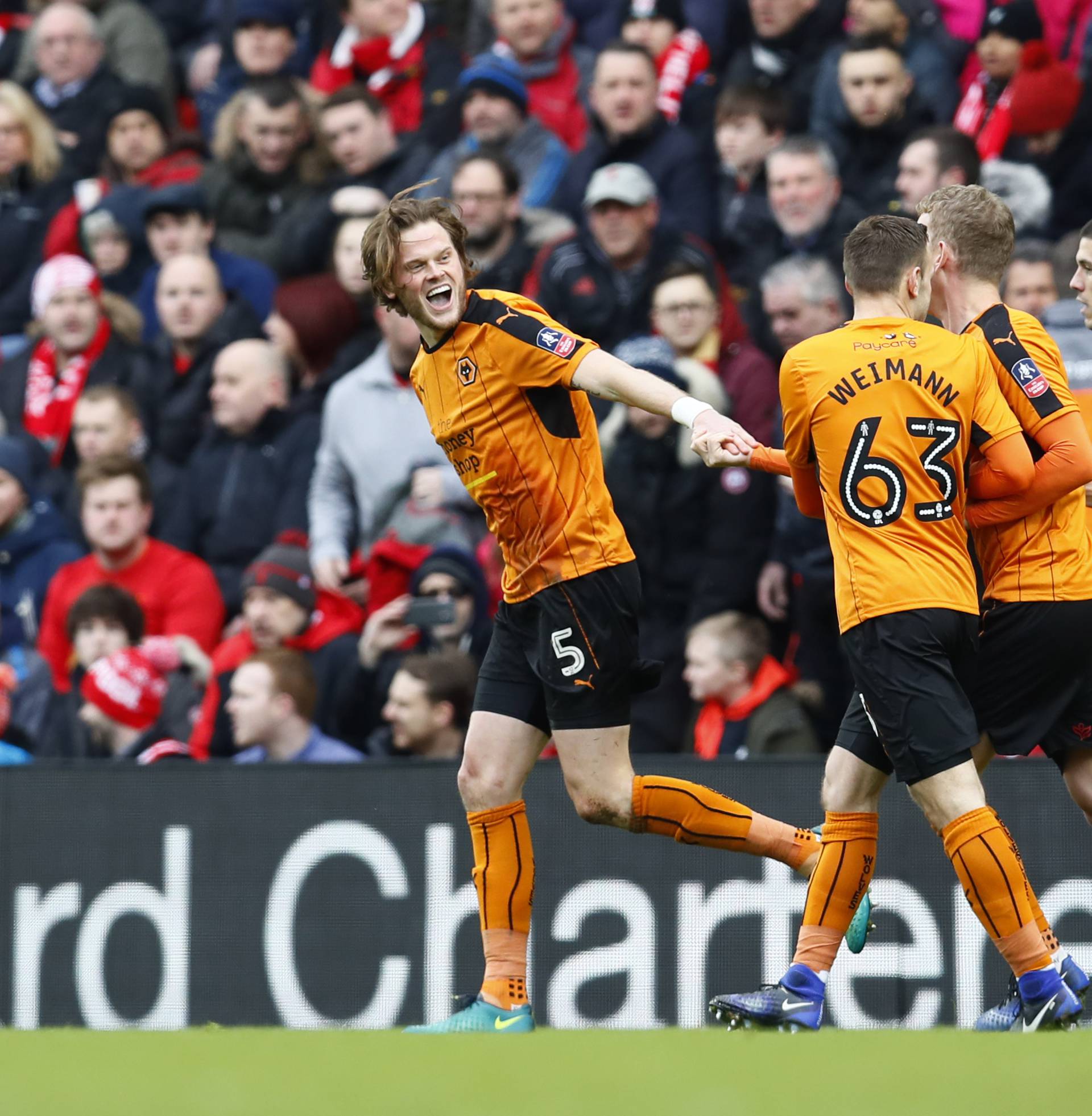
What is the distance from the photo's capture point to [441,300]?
17.4 ft

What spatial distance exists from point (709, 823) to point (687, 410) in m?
1.28

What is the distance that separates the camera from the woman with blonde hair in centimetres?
1115

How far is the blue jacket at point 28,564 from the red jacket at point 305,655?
131 centimetres

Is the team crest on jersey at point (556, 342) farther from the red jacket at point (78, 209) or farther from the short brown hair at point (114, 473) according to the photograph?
the red jacket at point (78, 209)

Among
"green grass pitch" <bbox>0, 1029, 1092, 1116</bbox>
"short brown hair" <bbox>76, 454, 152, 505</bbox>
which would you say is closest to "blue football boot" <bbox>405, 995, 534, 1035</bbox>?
"green grass pitch" <bbox>0, 1029, 1092, 1116</bbox>

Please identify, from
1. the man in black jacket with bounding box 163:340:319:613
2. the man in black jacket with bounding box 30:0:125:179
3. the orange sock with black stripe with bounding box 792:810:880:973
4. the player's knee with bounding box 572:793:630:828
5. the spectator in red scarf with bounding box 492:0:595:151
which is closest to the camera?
the orange sock with black stripe with bounding box 792:810:880:973

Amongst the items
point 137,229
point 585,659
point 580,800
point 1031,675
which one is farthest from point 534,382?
point 137,229

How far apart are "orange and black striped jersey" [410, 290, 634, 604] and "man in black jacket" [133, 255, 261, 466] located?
4.47 metres

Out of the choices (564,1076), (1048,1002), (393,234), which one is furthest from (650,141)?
(564,1076)

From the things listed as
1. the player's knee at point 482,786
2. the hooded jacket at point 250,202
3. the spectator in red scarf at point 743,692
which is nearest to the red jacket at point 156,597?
the hooded jacket at point 250,202

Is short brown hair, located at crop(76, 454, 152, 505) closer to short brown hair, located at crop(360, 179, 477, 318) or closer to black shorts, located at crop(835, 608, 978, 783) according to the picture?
short brown hair, located at crop(360, 179, 477, 318)

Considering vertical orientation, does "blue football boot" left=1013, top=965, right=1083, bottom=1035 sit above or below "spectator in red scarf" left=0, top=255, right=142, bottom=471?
below

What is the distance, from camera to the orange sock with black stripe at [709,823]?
215 inches

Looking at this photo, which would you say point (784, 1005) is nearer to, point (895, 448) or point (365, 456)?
point (895, 448)
